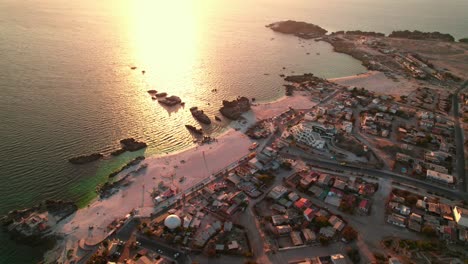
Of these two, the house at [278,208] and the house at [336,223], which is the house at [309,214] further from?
the house at [278,208]

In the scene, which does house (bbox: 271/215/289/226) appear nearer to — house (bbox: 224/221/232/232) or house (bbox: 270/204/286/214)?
house (bbox: 270/204/286/214)

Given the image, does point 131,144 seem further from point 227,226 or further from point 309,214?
point 309,214

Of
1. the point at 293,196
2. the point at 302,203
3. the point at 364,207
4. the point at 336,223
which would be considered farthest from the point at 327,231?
the point at 364,207

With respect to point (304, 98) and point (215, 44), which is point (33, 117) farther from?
point (215, 44)

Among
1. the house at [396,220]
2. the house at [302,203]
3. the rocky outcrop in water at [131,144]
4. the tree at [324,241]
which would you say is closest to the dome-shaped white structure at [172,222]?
the house at [302,203]

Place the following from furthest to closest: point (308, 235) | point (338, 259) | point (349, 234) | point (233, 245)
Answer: point (308, 235), point (349, 234), point (233, 245), point (338, 259)

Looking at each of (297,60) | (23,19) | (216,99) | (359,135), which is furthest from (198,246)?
(23,19)

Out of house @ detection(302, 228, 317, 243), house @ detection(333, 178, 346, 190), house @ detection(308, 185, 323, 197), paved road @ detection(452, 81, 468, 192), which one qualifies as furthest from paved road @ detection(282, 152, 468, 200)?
house @ detection(302, 228, 317, 243)
